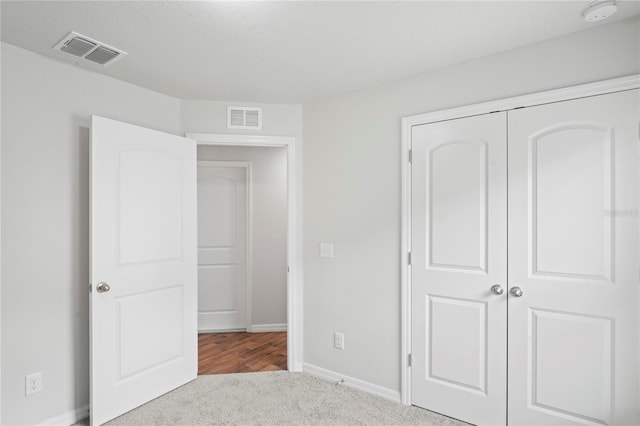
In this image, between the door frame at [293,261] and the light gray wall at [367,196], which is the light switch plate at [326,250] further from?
the door frame at [293,261]

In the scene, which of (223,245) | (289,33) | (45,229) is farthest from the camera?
(223,245)

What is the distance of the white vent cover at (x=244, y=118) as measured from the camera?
10.4 feet

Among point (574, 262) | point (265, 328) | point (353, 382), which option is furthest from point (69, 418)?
point (574, 262)

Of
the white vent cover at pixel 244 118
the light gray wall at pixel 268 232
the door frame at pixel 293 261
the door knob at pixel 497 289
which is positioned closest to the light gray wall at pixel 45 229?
the white vent cover at pixel 244 118

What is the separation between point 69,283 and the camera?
2.38m

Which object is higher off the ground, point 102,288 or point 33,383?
point 102,288

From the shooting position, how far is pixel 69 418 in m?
2.35

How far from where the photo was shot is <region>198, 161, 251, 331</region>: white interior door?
171 inches

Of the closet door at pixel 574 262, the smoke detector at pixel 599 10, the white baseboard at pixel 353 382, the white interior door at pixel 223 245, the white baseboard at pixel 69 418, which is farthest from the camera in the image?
the white interior door at pixel 223 245

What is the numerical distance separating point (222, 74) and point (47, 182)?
135cm

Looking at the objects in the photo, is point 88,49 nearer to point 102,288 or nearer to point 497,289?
point 102,288

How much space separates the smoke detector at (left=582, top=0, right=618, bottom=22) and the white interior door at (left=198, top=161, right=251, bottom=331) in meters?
3.47

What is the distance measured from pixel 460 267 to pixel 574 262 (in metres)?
0.63

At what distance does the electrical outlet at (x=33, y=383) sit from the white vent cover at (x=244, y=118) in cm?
224
